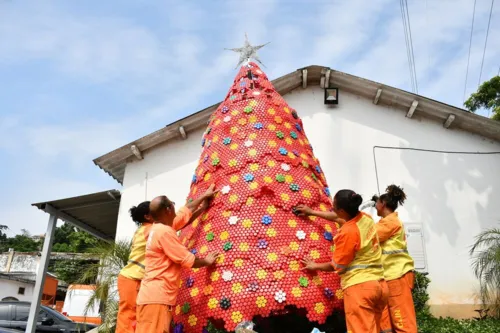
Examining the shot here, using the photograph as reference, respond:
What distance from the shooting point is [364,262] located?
10.5 feet

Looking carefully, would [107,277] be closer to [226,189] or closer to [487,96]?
[226,189]

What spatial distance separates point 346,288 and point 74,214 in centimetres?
845

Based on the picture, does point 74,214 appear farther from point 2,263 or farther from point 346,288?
point 2,263

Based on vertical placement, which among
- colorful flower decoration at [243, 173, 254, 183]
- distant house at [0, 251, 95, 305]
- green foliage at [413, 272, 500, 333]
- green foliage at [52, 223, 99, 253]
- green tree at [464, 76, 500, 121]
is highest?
green tree at [464, 76, 500, 121]

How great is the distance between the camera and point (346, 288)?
3160 mm

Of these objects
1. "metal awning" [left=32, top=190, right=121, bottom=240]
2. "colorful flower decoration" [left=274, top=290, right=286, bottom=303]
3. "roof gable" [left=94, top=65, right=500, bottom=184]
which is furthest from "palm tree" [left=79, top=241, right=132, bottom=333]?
"colorful flower decoration" [left=274, top=290, right=286, bottom=303]

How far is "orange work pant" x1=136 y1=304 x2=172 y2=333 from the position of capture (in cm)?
300

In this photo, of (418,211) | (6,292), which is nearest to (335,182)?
(418,211)

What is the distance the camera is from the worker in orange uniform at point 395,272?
11.7 ft

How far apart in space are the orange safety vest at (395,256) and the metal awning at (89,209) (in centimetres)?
705

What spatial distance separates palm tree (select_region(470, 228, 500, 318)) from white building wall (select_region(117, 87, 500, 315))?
6.8 inches

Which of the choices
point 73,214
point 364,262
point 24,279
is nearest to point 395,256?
point 364,262

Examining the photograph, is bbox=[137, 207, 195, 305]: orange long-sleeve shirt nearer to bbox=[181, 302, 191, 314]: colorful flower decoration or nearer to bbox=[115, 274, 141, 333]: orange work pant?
bbox=[181, 302, 191, 314]: colorful flower decoration

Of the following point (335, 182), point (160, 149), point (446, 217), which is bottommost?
point (446, 217)
